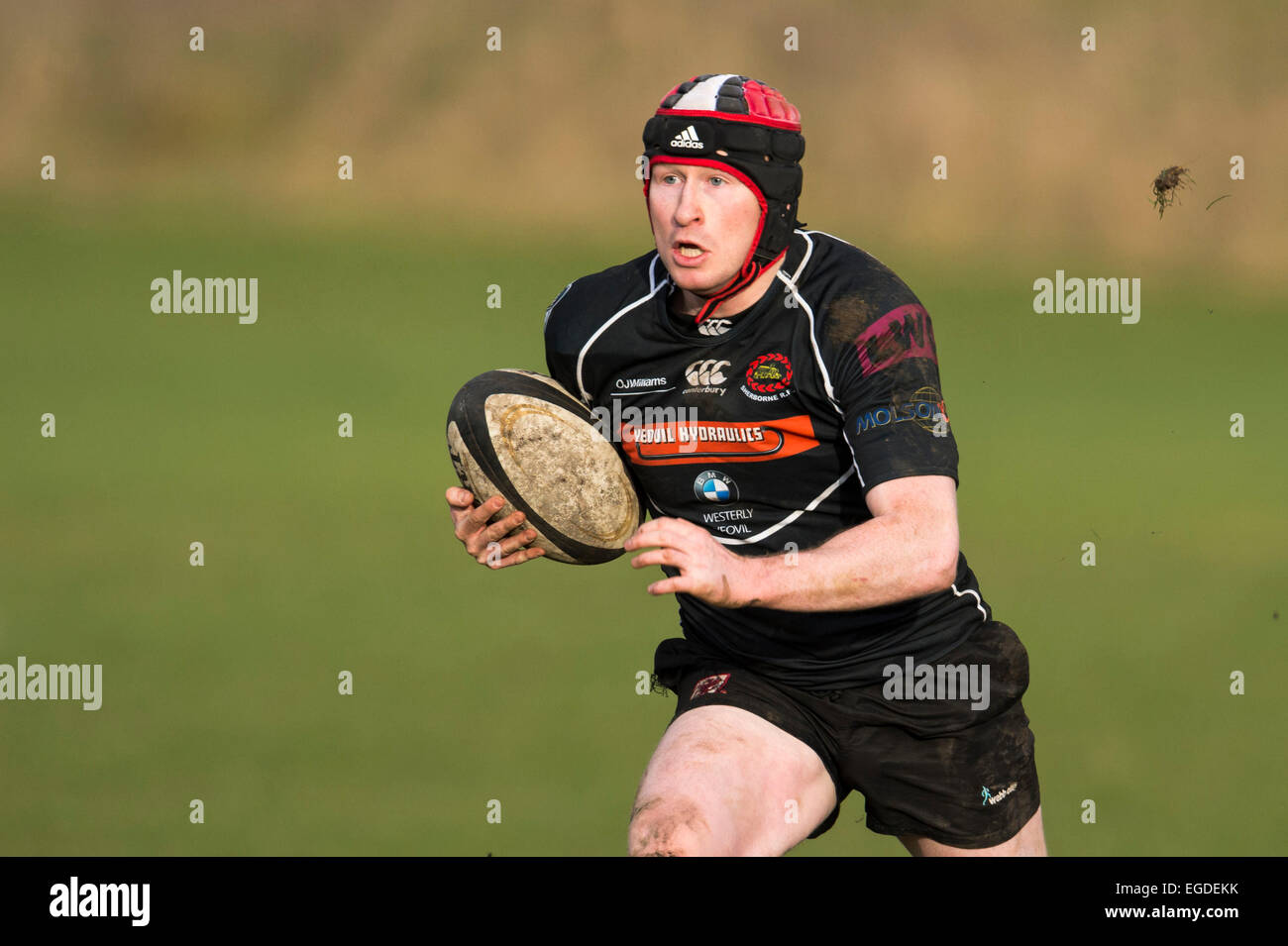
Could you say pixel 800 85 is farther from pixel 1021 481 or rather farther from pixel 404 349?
pixel 1021 481

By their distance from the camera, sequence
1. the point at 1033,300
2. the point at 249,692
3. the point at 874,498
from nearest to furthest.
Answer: the point at 874,498, the point at 249,692, the point at 1033,300

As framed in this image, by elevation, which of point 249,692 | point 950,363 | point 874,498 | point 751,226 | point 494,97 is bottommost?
point 249,692

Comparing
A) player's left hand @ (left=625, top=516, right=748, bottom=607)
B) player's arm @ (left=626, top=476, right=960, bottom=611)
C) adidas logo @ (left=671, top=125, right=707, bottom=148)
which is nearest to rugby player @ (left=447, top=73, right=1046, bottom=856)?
adidas logo @ (left=671, top=125, right=707, bottom=148)

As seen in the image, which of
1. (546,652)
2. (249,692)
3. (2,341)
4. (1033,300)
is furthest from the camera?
(1033,300)

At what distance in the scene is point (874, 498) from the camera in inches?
193

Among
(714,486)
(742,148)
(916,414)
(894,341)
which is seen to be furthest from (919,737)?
(742,148)

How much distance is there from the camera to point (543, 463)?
18.8 feet

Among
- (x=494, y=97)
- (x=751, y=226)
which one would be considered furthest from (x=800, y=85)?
(x=751, y=226)

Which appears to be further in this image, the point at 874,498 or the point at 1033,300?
the point at 1033,300

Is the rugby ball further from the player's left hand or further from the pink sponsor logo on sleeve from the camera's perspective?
the player's left hand

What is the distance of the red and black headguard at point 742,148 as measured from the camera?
539cm

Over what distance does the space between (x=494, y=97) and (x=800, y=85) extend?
5298mm

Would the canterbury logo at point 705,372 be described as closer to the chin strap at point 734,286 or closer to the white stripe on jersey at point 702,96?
the chin strap at point 734,286

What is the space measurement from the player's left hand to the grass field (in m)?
2.92
